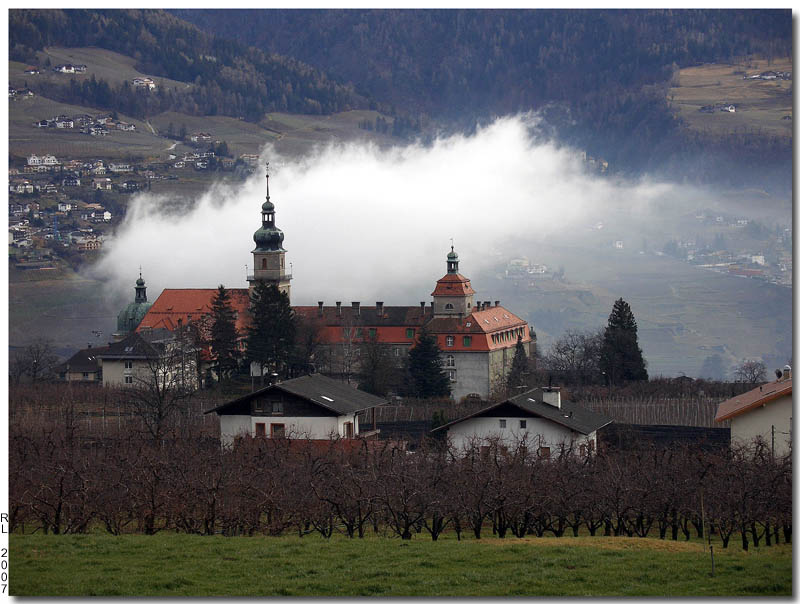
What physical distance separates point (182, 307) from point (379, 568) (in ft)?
324

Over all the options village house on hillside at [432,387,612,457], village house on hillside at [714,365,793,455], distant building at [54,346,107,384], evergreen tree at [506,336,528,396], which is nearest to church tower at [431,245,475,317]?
evergreen tree at [506,336,528,396]

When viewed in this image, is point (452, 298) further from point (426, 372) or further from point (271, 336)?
point (271, 336)

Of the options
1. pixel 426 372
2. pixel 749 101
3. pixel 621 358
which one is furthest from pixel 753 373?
pixel 749 101

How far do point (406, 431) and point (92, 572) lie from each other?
130 ft

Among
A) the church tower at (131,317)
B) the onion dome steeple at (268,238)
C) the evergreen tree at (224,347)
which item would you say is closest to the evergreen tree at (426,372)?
the evergreen tree at (224,347)

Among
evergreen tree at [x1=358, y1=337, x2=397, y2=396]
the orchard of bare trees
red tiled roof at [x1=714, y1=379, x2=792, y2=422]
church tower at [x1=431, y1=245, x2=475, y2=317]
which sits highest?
church tower at [x1=431, y1=245, x2=475, y2=317]

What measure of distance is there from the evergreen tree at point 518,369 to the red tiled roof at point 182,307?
886 inches

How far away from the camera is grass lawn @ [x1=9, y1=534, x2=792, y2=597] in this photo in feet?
75.0

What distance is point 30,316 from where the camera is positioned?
161250mm

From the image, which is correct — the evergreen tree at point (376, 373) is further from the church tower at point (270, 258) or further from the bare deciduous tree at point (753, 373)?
the church tower at point (270, 258)

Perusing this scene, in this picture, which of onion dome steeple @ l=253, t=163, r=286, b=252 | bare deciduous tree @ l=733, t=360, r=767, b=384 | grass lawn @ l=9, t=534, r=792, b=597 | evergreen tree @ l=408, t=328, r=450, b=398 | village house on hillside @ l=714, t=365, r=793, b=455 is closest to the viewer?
grass lawn @ l=9, t=534, r=792, b=597

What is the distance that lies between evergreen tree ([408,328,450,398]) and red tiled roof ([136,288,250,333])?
2528cm

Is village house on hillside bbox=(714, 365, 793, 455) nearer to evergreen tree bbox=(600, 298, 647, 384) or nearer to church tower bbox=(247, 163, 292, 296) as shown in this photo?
evergreen tree bbox=(600, 298, 647, 384)

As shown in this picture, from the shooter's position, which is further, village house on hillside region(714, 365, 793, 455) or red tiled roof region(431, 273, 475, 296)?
red tiled roof region(431, 273, 475, 296)
